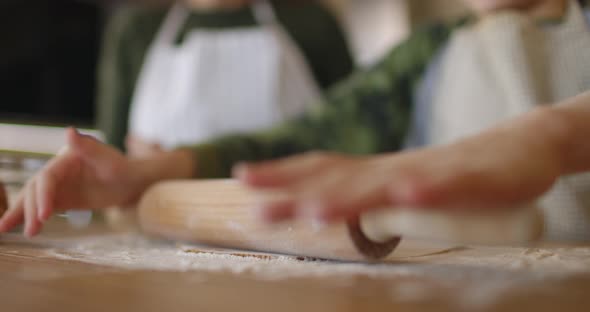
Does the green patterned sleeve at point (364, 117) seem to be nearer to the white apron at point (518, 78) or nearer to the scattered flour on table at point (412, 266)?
the white apron at point (518, 78)

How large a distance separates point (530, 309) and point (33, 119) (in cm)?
139

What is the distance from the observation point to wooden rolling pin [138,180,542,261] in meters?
0.25

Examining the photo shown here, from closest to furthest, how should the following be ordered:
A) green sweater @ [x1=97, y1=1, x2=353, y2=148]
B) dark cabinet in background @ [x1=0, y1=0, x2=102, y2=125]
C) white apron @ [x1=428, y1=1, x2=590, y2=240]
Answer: white apron @ [x1=428, y1=1, x2=590, y2=240]
green sweater @ [x1=97, y1=1, x2=353, y2=148]
dark cabinet in background @ [x1=0, y1=0, x2=102, y2=125]

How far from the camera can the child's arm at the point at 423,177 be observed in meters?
0.23

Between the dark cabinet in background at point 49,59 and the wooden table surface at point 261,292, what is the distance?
1176mm

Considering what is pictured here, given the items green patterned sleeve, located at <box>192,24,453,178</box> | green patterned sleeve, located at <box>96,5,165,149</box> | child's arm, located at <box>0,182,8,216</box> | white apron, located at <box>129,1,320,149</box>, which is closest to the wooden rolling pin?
child's arm, located at <box>0,182,8,216</box>

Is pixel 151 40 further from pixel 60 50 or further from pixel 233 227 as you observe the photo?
pixel 233 227

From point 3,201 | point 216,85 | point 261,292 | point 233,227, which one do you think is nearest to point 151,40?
point 216,85

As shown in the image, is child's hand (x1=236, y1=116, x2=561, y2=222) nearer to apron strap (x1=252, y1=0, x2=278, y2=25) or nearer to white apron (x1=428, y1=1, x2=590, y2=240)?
white apron (x1=428, y1=1, x2=590, y2=240)

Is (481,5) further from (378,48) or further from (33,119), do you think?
(33,119)

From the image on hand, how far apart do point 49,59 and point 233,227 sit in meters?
1.19

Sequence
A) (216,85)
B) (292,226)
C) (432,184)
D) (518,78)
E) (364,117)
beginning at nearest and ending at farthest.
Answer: (432,184)
(292,226)
(518,78)
(364,117)
(216,85)

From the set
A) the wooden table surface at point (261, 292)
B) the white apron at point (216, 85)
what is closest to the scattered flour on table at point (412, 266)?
the wooden table surface at point (261, 292)

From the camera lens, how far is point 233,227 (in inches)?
15.8
